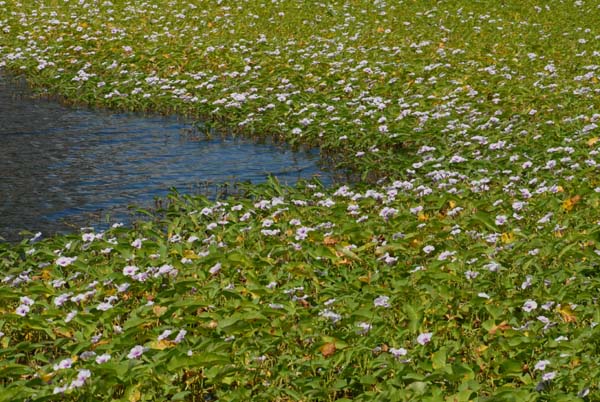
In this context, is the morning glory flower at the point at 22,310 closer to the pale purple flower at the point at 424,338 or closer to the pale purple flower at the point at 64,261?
the pale purple flower at the point at 64,261

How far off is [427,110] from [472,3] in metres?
9.44

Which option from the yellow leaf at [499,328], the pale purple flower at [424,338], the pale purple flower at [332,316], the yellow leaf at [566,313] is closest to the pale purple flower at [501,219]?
the yellow leaf at [566,313]

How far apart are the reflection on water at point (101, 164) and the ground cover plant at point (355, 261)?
2.02ft

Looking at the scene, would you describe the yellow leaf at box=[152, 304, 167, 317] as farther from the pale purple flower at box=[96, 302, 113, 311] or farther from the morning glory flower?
the morning glory flower

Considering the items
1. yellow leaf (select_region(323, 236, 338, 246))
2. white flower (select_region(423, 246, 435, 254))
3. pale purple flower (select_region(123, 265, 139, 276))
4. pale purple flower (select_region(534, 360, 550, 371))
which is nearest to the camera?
pale purple flower (select_region(534, 360, 550, 371))

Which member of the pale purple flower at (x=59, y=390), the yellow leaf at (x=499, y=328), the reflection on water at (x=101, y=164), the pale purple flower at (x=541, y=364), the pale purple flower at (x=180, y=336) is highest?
the pale purple flower at (x=541, y=364)

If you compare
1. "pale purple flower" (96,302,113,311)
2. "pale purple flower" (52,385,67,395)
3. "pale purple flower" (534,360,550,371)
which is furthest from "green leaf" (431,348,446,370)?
"pale purple flower" (96,302,113,311)

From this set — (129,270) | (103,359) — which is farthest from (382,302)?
(129,270)

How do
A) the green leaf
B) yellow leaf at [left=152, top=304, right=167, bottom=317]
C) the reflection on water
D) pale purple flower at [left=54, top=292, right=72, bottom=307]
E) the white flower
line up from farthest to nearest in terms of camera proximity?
the reflection on water < the white flower < pale purple flower at [left=54, top=292, right=72, bottom=307] < yellow leaf at [left=152, top=304, right=167, bottom=317] < the green leaf

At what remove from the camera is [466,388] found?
5.11 meters

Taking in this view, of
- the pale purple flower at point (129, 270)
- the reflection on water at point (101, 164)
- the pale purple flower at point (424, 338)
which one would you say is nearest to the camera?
the pale purple flower at point (424, 338)

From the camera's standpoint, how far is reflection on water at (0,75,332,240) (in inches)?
391

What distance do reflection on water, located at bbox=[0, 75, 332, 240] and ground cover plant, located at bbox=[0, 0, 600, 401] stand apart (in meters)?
0.62

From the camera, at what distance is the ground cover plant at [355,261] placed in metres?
5.51
